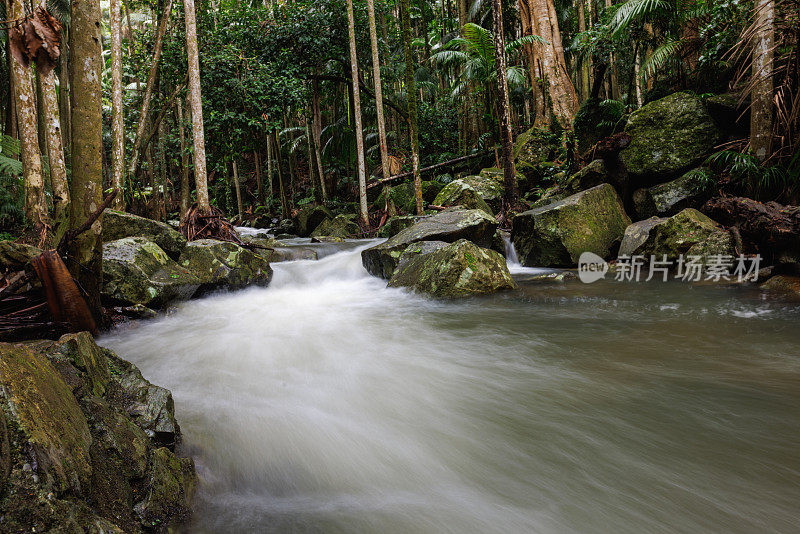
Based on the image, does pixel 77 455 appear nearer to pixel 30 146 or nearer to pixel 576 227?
pixel 576 227

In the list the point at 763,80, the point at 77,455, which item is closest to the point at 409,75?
the point at 763,80

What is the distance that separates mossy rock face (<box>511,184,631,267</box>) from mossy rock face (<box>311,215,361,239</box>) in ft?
25.8

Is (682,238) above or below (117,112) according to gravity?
below

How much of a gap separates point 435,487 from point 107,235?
22.4ft

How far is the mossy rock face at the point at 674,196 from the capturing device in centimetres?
741

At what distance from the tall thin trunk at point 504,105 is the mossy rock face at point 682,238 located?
386 cm

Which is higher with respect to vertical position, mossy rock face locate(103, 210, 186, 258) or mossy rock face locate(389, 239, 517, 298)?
mossy rock face locate(103, 210, 186, 258)

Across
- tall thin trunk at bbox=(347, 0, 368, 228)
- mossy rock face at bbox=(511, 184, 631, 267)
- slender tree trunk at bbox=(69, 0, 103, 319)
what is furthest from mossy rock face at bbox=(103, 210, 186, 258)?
tall thin trunk at bbox=(347, 0, 368, 228)

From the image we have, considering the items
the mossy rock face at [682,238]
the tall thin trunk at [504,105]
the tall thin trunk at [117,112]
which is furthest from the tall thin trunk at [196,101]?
the mossy rock face at [682,238]

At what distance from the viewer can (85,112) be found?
11.2 feet

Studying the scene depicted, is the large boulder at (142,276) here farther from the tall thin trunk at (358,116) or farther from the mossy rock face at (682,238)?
the tall thin trunk at (358,116)

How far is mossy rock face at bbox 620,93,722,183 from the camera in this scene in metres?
7.72

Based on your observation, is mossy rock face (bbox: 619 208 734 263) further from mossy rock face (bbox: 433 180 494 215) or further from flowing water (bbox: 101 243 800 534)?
mossy rock face (bbox: 433 180 494 215)

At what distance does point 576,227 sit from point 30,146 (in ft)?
31.9
